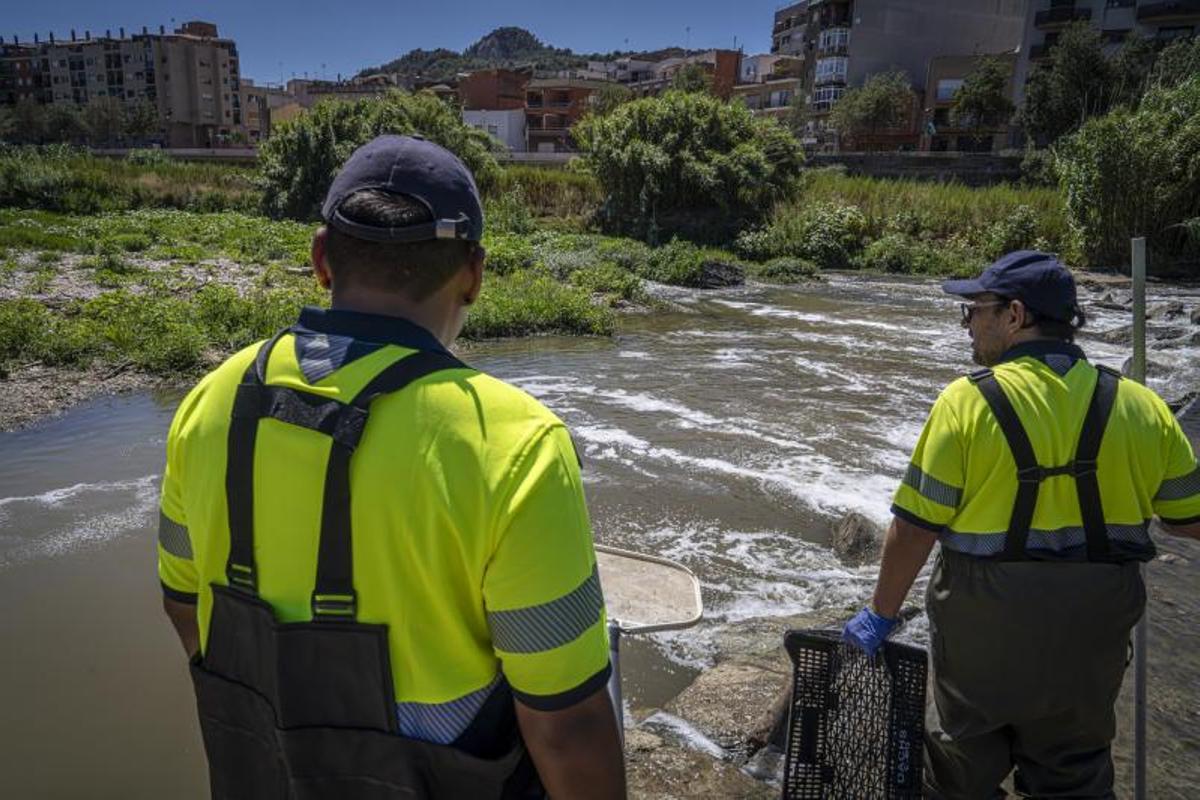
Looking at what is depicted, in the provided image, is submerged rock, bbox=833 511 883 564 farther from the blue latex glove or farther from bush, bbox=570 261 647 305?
bush, bbox=570 261 647 305

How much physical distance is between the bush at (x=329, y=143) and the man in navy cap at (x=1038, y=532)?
32781mm

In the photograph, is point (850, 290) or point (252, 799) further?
point (850, 290)

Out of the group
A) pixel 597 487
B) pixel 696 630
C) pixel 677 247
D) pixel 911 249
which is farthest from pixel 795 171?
pixel 696 630

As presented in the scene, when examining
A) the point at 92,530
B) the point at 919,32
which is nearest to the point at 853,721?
the point at 92,530

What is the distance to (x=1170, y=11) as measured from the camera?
4731cm

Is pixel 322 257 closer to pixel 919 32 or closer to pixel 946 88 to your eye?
pixel 946 88

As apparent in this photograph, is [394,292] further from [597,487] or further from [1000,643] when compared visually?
[597,487]

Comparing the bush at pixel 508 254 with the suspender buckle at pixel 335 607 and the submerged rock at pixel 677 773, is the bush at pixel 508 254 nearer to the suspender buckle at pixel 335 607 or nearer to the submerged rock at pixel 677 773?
the submerged rock at pixel 677 773

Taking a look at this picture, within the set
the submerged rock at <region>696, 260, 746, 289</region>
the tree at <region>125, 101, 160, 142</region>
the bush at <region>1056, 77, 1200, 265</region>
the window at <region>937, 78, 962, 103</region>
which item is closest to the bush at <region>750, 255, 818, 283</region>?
the submerged rock at <region>696, 260, 746, 289</region>

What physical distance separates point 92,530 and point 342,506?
649 centimetres

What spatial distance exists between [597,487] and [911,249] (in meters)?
24.5

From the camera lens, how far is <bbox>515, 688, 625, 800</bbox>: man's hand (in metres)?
1.28

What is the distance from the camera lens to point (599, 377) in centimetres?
1270

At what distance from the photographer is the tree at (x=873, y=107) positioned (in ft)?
186
